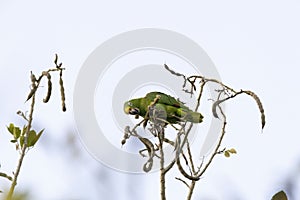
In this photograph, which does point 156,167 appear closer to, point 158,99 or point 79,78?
point 158,99

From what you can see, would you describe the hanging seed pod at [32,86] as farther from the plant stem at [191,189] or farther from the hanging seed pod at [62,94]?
the plant stem at [191,189]

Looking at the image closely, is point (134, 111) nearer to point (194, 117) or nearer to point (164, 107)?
point (164, 107)

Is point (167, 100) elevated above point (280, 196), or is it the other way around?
point (167, 100)

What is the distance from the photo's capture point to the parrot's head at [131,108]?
1599 millimetres

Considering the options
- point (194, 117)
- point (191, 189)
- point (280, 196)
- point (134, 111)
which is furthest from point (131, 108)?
point (280, 196)

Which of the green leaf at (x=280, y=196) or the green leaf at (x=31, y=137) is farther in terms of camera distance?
the green leaf at (x=31, y=137)

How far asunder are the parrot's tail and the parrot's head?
0.16m

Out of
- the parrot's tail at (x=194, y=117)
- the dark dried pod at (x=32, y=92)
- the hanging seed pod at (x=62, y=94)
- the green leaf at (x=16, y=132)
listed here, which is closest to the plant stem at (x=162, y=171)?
the parrot's tail at (x=194, y=117)

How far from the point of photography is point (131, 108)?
1.61 metres

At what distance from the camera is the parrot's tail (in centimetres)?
150

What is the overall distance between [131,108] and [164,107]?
4.0 inches

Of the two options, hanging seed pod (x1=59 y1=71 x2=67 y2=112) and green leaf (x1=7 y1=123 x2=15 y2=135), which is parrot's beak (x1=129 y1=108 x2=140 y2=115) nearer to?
hanging seed pod (x1=59 y1=71 x2=67 y2=112)

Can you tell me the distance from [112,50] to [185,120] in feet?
0.94

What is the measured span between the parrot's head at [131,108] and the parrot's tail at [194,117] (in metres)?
0.16
